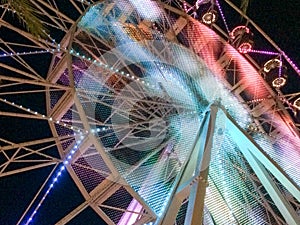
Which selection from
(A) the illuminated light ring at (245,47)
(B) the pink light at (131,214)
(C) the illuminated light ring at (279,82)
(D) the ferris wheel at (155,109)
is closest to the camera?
(D) the ferris wheel at (155,109)

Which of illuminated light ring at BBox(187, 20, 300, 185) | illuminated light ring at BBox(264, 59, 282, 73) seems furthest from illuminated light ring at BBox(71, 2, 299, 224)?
illuminated light ring at BBox(264, 59, 282, 73)

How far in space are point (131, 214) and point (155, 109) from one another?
2.61 meters

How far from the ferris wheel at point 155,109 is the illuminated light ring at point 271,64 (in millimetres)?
29

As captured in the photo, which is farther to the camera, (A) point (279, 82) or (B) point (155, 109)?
(A) point (279, 82)

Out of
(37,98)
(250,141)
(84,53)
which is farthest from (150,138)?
(37,98)

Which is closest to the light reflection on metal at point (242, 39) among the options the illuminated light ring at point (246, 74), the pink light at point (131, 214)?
the illuminated light ring at point (246, 74)

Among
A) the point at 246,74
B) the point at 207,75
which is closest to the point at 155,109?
the point at 207,75

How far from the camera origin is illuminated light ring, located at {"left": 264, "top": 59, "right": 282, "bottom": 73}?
1335 cm

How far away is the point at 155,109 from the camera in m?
11.7

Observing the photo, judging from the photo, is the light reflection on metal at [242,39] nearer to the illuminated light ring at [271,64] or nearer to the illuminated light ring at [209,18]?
the illuminated light ring at [271,64]

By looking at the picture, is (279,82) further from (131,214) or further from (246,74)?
(131,214)

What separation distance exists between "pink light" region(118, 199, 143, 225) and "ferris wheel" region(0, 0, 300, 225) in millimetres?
25

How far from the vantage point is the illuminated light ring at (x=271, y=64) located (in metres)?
13.4

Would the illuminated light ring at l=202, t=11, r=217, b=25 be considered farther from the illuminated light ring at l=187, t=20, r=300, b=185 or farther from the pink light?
the pink light
